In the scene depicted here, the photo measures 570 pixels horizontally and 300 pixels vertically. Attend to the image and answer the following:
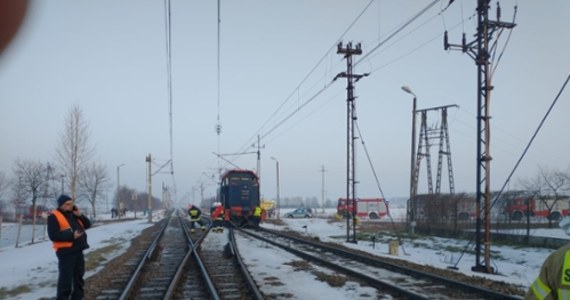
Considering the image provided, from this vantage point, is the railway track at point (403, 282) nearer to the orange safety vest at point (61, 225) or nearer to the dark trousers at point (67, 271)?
the dark trousers at point (67, 271)

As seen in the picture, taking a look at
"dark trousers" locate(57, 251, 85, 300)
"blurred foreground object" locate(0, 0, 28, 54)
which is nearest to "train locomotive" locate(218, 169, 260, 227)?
"blurred foreground object" locate(0, 0, 28, 54)

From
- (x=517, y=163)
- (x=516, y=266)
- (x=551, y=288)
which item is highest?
(x=517, y=163)

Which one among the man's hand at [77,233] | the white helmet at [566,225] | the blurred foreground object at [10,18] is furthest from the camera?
the blurred foreground object at [10,18]

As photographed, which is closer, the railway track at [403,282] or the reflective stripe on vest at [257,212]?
the railway track at [403,282]

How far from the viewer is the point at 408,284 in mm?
10766

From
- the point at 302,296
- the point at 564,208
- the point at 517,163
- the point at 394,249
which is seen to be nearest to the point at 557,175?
the point at 564,208

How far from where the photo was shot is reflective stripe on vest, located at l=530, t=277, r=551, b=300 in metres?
2.87

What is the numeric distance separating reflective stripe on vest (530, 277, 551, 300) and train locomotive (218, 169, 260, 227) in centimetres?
3328

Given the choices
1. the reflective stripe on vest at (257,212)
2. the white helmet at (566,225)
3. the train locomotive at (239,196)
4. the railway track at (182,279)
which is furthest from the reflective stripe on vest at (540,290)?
the train locomotive at (239,196)

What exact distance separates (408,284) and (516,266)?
22.0 feet

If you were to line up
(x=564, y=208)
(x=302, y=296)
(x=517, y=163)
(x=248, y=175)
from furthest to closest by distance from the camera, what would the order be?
(x=248, y=175) < (x=564, y=208) < (x=517, y=163) < (x=302, y=296)

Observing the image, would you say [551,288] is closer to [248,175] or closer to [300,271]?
[300,271]

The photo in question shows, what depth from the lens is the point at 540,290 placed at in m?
2.90

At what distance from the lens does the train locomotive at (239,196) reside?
117 ft
